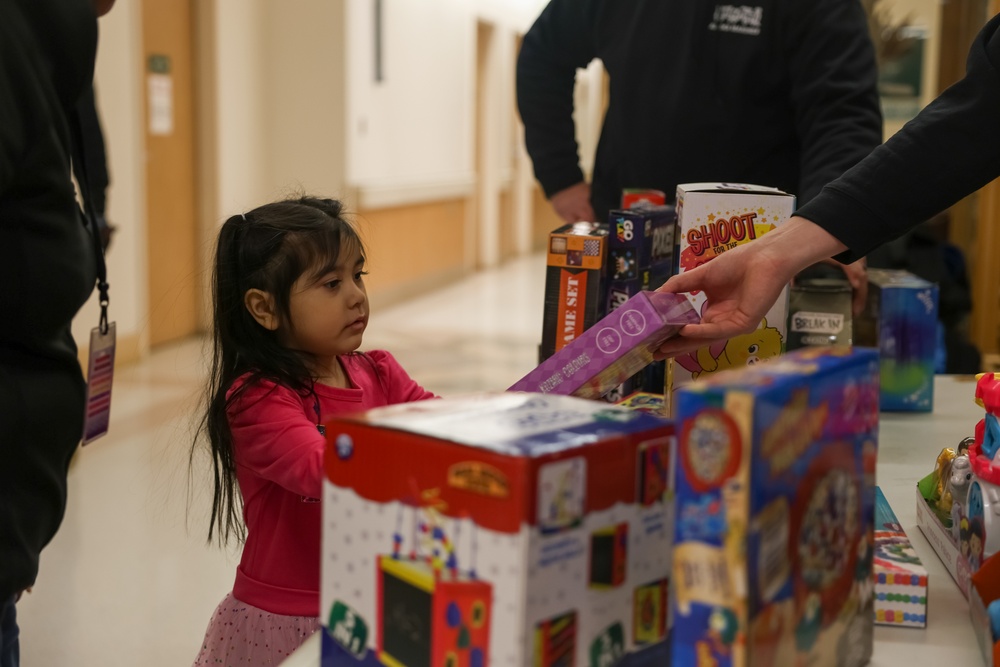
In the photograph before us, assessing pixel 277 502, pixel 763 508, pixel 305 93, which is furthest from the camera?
pixel 305 93

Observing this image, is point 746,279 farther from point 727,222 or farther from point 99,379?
point 99,379

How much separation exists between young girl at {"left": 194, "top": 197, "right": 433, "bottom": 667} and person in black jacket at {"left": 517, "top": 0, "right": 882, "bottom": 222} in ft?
2.85

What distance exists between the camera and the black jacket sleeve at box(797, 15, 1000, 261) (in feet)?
3.77

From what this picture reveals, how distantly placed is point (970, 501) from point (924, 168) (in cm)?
35

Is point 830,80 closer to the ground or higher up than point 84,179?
higher up

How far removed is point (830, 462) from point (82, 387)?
0.97m

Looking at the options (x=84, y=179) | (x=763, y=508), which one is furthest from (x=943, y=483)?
(x=84, y=179)

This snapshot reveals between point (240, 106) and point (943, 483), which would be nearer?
point (943, 483)

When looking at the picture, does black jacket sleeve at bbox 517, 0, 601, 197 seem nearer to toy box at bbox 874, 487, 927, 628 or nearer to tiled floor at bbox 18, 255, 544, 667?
tiled floor at bbox 18, 255, 544, 667

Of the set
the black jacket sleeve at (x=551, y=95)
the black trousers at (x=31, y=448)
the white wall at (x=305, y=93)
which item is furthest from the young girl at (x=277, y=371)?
the white wall at (x=305, y=93)

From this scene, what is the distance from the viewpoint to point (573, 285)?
1476mm

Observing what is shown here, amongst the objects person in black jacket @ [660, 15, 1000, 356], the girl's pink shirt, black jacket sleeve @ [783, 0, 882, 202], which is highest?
black jacket sleeve @ [783, 0, 882, 202]

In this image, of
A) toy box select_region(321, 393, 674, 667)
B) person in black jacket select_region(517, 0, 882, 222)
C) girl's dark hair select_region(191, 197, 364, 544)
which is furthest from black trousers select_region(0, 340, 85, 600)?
person in black jacket select_region(517, 0, 882, 222)

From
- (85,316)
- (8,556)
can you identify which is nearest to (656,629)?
(8,556)
